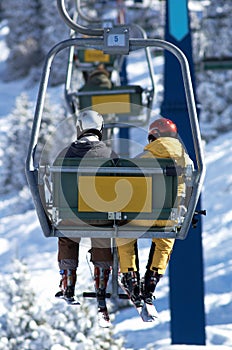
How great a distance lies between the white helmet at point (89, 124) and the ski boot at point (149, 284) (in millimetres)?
834

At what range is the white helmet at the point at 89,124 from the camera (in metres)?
4.54

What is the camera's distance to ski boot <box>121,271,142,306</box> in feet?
15.3

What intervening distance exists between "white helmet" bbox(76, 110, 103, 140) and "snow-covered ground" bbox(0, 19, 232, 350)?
665mm

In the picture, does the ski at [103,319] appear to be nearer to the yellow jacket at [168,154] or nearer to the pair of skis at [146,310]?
the pair of skis at [146,310]

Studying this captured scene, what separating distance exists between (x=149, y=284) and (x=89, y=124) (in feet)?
3.15

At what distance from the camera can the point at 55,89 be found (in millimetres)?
36125

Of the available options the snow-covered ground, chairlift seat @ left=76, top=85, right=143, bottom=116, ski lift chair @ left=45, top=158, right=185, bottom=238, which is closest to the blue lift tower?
chairlift seat @ left=76, top=85, right=143, bottom=116

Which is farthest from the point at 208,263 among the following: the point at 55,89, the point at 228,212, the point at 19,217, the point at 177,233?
the point at 55,89

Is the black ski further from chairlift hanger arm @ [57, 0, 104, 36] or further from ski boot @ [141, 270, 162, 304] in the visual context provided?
chairlift hanger arm @ [57, 0, 104, 36]

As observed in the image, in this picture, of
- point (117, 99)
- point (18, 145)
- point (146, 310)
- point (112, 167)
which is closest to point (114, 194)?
point (112, 167)

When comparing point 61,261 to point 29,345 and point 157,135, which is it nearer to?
point 157,135

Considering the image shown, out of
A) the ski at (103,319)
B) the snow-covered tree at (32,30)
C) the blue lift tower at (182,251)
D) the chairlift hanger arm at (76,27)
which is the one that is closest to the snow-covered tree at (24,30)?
the snow-covered tree at (32,30)

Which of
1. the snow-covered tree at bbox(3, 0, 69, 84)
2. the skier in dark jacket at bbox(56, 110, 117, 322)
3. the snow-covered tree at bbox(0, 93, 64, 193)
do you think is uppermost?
the snow-covered tree at bbox(3, 0, 69, 84)

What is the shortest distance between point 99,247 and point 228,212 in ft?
34.0
